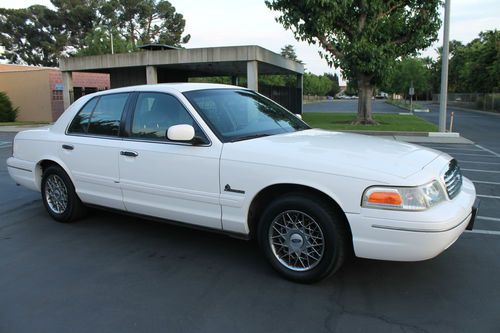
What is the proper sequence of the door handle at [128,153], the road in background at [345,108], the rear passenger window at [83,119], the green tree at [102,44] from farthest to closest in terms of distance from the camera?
the road in background at [345,108]
the green tree at [102,44]
the rear passenger window at [83,119]
the door handle at [128,153]

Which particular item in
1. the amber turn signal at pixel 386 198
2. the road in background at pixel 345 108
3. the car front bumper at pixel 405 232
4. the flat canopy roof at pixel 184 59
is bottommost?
the road in background at pixel 345 108

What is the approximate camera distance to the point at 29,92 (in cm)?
3156

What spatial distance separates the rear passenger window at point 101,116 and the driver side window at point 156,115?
28 centimetres

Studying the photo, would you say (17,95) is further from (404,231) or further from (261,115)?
(404,231)

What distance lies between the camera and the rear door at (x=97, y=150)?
4.98m

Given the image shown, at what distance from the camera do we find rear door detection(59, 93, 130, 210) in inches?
196

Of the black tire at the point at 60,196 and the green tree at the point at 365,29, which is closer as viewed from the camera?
the black tire at the point at 60,196

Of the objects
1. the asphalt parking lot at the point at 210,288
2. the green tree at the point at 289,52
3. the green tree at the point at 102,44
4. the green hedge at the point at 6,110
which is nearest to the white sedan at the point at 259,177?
the asphalt parking lot at the point at 210,288

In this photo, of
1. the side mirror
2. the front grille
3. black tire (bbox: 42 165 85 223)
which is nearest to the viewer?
the front grille

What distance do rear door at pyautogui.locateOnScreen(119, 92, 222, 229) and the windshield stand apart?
17 cm

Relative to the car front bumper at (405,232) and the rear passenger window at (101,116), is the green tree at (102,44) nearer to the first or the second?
the rear passenger window at (101,116)

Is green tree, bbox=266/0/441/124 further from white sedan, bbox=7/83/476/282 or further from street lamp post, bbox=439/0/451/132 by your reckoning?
white sedan, bbox=7/83/476/282

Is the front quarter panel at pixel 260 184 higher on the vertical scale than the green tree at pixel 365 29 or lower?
lower

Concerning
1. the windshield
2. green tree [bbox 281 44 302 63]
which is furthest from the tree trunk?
green tree [bbox 281 44 302 63]
